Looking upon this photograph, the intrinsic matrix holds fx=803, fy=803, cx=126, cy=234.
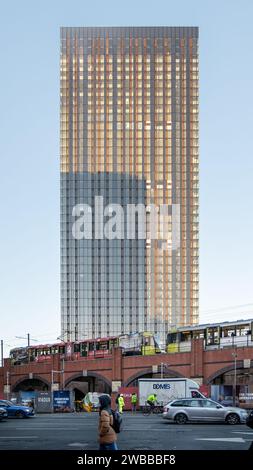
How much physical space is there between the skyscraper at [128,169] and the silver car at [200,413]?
135m

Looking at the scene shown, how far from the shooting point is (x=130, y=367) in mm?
87875

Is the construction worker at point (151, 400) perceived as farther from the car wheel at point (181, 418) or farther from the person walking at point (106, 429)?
the person walking at point (106, 429)

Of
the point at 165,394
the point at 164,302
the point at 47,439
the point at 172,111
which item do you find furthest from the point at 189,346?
the point at 172,111

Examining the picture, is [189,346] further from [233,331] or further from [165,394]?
[165,394]

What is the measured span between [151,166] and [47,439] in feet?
510

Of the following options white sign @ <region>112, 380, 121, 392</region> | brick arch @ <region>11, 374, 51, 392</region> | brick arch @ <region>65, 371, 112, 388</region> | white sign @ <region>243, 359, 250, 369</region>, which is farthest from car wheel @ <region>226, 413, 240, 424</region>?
brick arch @ <region>11, 374, 51, 392</region>

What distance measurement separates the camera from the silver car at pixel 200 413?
41812 mm

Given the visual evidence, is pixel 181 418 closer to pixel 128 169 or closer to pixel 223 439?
pixel 223 439

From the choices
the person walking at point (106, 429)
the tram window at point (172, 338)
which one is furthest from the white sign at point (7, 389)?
the person walking at point (106, 429)

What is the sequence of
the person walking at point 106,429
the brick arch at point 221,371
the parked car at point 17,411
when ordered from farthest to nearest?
the brick arch at point 221,371 < the parked car at point 17,411 < the person walking at point 106,429

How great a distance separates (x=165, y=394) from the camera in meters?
63.5

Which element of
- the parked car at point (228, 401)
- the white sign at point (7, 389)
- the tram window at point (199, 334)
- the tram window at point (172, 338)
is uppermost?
the tram window at point (199, 334)

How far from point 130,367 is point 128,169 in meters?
99.6

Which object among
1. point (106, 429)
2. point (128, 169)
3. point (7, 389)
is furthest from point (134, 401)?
point (128, 169)
